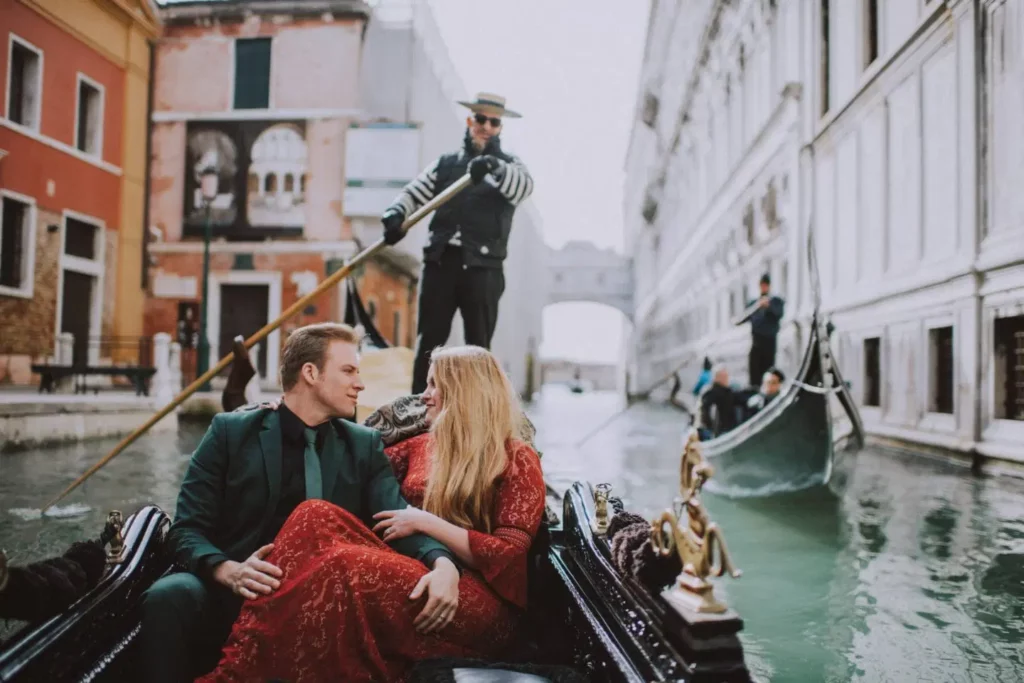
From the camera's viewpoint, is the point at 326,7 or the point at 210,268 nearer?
the point at 210,268

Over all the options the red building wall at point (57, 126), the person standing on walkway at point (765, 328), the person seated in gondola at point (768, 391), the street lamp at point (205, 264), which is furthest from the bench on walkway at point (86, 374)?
the person standing on walkway at point (765, 328)

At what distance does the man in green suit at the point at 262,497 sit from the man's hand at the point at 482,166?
78 cm

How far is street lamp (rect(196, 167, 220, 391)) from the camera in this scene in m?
3.63

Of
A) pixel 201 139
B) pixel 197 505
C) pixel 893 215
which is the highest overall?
pixel 201 139

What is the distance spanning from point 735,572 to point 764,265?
20.6 feet

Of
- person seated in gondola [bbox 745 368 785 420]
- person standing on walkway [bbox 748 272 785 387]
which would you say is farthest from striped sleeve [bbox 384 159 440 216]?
person standing on walkway [bbox 748 272 785 387]

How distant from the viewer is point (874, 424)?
13.2 ft

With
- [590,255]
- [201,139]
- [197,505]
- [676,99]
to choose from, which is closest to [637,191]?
[590,255]

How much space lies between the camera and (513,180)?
1786mm

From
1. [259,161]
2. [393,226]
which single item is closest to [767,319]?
[393,226]

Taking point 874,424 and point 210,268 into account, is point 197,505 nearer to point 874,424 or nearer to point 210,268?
point 210,268

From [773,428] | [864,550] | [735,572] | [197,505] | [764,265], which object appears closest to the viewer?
[735,572]

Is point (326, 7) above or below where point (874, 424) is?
above

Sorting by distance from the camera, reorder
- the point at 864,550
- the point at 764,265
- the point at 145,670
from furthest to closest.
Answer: the point at 764,265
the point at 864,550
the point at 145,670
